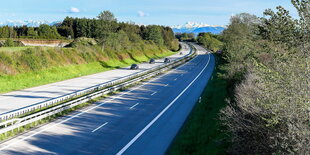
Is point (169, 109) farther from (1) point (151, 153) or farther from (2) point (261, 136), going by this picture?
(2) point (261, 136)

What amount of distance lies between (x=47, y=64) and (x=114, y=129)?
1038 inches

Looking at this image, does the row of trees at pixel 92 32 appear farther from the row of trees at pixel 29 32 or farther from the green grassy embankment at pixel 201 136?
the green grassy embankment at pixel 201 136

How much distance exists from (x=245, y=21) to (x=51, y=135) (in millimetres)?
52763

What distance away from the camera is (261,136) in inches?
426

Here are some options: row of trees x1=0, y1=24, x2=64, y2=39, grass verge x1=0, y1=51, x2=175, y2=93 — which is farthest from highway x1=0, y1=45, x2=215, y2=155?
row of trees x1=0, y1=24, x2=64, y2=39

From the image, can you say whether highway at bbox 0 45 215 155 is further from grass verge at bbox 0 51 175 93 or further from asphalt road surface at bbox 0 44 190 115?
grass verge at bbox 0 51 175 93

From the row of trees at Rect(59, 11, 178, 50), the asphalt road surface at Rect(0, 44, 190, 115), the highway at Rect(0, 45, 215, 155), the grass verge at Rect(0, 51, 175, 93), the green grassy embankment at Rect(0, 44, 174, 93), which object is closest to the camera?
the highway at Rect(0, 45, 215, 155)

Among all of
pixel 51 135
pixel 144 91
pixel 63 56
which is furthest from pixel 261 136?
pixel 63 56

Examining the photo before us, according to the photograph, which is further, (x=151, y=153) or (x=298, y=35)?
(x=151, y=153)

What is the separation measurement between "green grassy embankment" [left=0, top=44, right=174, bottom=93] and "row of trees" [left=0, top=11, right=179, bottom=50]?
5.10m

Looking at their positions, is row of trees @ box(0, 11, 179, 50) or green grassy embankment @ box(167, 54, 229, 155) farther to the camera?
row of trees @ box(0, 11, 179, 50)

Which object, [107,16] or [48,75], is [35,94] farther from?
[107,16]

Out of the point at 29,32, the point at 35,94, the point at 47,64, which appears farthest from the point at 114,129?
the point at 29,32

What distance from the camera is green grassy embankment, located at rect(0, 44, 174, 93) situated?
32.4 m
